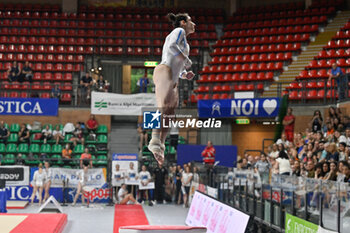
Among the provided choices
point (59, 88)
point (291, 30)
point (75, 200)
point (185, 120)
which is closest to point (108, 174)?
point (75, 200)

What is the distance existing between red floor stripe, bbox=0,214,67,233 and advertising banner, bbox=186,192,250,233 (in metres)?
3.24

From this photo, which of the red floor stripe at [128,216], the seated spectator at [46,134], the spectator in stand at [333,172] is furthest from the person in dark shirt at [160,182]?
the spectator in stand at [333,172]

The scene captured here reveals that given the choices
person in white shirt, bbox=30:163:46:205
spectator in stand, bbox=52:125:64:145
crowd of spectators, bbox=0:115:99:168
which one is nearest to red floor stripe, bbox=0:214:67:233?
person in white shirt, bbox=30:163:46:205

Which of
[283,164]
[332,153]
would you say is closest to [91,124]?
Answer: [283,164]

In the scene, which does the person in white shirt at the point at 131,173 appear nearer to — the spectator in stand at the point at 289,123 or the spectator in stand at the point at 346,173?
the spectator in stand at the point at 289,123

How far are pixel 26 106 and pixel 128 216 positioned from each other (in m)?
6.60

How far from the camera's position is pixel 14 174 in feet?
61.0

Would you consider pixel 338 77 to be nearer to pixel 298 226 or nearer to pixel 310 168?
pixel 310 168

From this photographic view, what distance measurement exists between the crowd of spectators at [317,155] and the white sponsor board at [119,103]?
3041 mm

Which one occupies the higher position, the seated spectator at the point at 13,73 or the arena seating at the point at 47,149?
the seated spectator at the point at 13,73

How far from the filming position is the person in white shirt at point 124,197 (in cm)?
1873

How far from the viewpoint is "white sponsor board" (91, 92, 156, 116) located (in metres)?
14.5

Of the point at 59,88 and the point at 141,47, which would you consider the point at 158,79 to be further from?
the point at 141,47

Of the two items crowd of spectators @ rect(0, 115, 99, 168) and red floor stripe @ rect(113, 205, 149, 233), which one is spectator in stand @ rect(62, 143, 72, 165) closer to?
crowd of spectators @ rect(0, 115, 99, 168)
